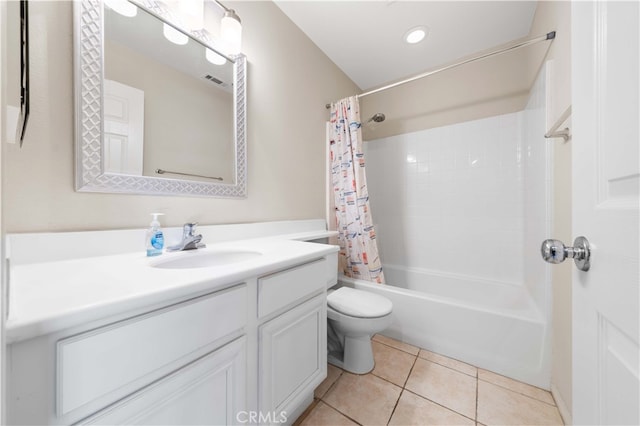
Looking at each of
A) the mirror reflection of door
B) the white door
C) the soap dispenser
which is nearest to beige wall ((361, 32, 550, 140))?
the white door

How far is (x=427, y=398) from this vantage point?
1144 mm

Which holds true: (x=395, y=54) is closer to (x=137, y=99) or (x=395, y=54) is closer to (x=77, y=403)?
(x=137, y=99)

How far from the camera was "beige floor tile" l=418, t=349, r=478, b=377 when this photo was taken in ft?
4.34

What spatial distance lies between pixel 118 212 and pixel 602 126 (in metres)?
1.38

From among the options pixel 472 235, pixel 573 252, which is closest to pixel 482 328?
pixel 472 235

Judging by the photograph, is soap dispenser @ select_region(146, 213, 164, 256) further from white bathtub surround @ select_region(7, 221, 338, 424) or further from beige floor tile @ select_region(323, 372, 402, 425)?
beige floor tile @ select_region(323, 372, 402, 425)

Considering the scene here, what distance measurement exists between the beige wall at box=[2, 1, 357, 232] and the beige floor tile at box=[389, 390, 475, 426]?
1215 millimetres

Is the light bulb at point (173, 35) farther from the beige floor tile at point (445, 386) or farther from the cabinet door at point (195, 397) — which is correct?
the beige floor tile at point (445, 386)

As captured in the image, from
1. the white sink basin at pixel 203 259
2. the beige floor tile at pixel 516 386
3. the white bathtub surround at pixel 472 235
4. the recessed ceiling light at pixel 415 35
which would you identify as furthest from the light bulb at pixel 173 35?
the beige floor tile at pixel 516 386

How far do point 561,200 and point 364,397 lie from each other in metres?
1.37

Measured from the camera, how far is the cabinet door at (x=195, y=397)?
0.48m

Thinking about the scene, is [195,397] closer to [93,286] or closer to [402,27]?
[93,286]

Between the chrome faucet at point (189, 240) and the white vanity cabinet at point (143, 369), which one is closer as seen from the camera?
the white vanity cabinet at point (143, 369)

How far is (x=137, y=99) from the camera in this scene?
37.0 inches
